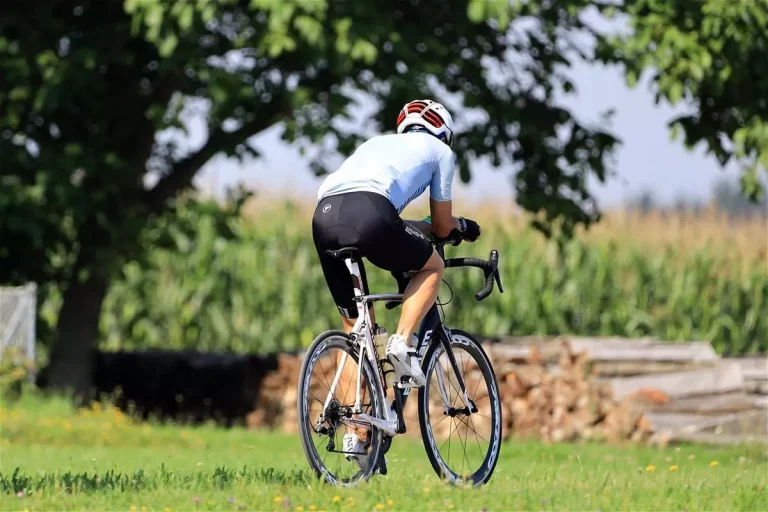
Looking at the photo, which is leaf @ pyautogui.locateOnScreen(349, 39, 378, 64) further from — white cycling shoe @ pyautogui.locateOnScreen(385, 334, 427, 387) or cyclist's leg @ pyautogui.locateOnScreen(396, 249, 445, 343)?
white cycling shoe @ pyautogui.locateOnScreen(385, 334, 427, 387)

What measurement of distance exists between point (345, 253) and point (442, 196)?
638mm

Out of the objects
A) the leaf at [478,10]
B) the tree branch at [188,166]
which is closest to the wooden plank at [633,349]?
the tree branch at [188,166]

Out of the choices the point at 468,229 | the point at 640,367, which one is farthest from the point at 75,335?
the point at 468,229

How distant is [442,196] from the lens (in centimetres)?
699

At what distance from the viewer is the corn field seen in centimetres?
2277

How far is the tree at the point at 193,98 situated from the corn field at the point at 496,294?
5673 millimetres

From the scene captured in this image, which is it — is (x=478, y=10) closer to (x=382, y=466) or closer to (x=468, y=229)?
(x=468, y=229)

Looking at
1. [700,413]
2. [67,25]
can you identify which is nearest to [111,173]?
[67,25]

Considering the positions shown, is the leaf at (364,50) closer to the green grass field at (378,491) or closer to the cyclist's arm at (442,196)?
the green grass field at (378,491)

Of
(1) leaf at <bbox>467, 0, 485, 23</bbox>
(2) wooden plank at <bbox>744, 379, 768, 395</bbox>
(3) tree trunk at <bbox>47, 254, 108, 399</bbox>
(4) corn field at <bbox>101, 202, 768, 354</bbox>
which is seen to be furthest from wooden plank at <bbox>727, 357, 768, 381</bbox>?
(3) tree trunk at <bbox>47, 254, 108, 399</bbox>

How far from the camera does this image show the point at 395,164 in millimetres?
6770

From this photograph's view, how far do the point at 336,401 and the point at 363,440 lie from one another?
25 centimetres

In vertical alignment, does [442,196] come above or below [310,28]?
below

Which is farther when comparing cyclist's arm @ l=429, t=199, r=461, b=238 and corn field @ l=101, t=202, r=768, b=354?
corn field @ l=101, t=202, r=768, b=354
